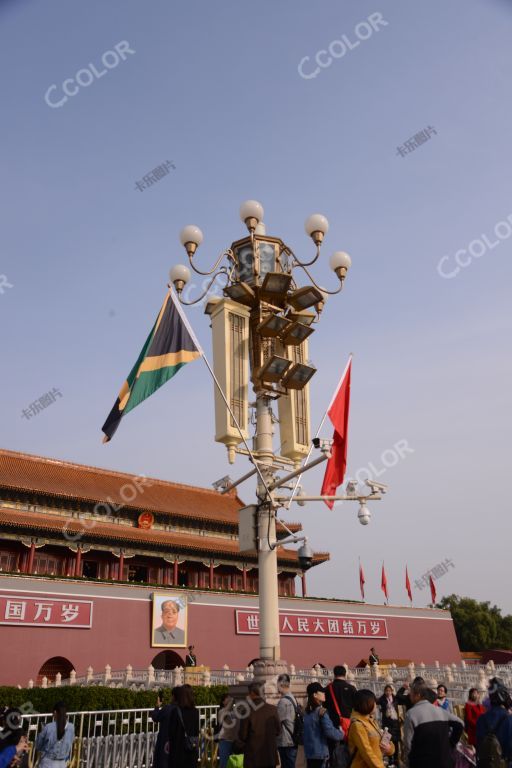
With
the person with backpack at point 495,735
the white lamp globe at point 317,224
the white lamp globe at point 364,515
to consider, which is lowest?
the person with backpack at point 495,735

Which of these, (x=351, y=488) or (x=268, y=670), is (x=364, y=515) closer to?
(x=351, y=488)

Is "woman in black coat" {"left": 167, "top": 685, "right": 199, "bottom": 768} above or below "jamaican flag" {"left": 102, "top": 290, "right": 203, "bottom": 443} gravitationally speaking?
below

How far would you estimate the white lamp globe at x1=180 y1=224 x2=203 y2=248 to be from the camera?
426 inches

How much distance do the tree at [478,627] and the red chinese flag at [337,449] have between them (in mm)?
46353

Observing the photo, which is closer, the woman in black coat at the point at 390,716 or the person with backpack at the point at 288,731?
the person with backpack at the point at 288,731

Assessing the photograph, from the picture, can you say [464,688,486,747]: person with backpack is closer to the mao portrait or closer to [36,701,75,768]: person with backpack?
[36,701,75,768]: person with backpack

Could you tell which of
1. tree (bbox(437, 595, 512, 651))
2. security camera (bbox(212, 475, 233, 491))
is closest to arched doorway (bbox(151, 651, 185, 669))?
security camera (bbox(212, 475, 233, 491))

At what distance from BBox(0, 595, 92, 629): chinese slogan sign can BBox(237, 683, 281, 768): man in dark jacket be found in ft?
55.9

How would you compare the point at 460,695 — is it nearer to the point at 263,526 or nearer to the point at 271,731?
the point at 263,526

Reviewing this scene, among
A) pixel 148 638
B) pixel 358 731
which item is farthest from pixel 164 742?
pixel 148 638

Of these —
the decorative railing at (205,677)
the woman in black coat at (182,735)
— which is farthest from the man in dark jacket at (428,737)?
the decorative railing at (205,677)

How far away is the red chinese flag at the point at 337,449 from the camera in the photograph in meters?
10.0

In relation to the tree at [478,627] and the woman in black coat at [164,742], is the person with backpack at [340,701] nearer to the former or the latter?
the woman in black coat at [164,742]

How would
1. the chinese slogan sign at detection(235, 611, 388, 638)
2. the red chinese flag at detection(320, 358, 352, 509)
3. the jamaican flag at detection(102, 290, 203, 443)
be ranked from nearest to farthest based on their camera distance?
the jamaican flag at detection(102, 290, 203, 443) < the red chinese flag at detection(320, 358, 352, 509) < the chinese slogan sign at detection(235, 611, 388, 638)
